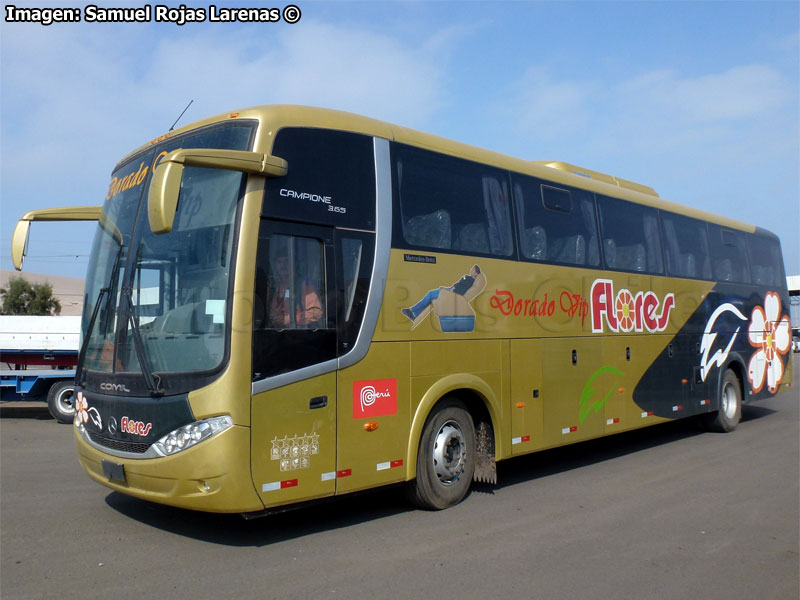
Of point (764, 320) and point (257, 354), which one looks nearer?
point (257, 354)

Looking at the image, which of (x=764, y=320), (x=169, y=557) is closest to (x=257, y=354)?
(x=169, y=557)

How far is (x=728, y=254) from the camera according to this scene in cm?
1295

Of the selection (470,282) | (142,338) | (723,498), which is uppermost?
(470,282)

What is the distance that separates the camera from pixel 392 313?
21.9ft

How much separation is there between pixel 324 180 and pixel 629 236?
5731mm

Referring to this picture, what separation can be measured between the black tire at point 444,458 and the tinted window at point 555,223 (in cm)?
217

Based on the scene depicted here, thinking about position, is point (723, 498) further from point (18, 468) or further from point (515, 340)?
point (18, 468)

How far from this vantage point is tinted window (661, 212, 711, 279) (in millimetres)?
11281

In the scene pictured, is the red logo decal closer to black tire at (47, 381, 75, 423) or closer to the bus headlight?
the bus headlight

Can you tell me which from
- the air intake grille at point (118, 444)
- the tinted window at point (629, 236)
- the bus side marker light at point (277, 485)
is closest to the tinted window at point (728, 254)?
the tinted window at point (629, 236)

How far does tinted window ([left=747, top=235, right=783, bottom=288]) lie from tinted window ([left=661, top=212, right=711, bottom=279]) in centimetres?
217

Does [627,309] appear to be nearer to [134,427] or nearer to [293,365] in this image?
[293,365]

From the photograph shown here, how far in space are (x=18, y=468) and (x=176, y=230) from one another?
5.12 m

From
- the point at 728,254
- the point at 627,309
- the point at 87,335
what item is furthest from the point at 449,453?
the point at 728,254
